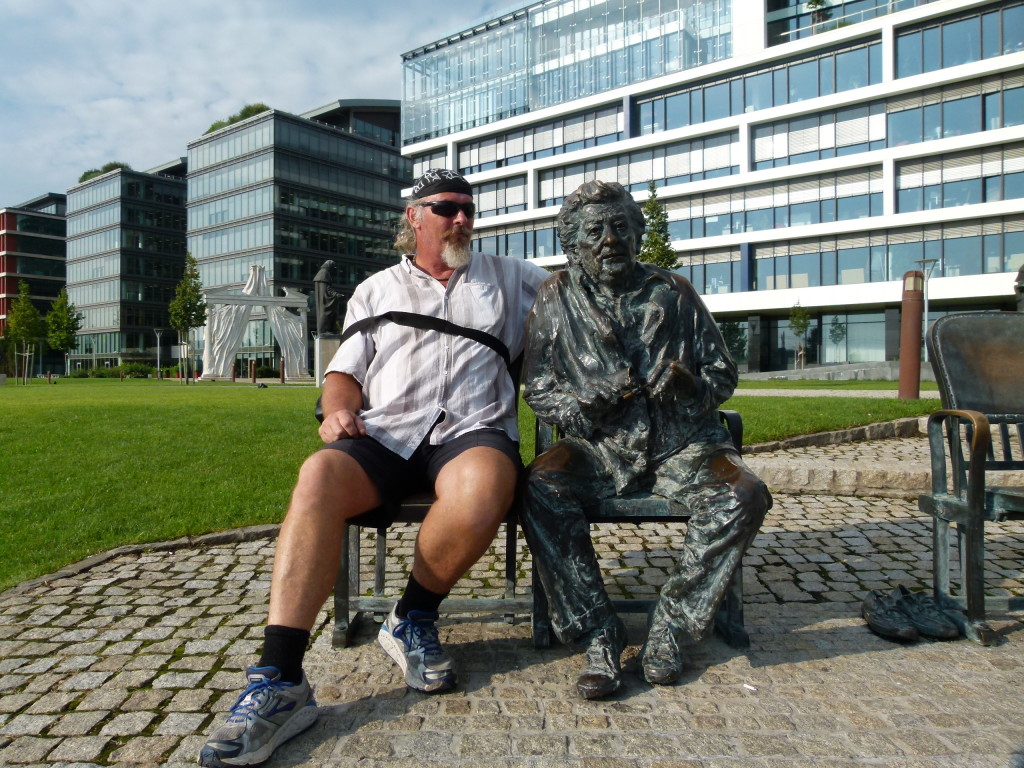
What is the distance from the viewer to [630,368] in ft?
9.26

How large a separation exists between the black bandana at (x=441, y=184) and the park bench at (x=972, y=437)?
2121mm

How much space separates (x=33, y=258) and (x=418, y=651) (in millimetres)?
91854

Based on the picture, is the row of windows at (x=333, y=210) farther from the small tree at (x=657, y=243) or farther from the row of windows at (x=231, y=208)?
the small tree at (x=657, y=243)

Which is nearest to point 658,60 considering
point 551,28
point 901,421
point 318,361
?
point 551,28

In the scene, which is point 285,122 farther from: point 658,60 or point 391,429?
point 391,429

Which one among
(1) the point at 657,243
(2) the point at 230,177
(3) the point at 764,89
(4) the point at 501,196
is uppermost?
(2) the point at 230,177

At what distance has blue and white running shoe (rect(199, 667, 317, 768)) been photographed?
2031mm

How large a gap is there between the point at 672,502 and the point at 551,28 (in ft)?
155

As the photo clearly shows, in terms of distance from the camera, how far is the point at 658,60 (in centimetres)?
4103

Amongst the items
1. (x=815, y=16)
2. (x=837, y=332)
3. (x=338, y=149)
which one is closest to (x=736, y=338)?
(x=837, y=332)

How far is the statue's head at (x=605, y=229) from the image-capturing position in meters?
2.86

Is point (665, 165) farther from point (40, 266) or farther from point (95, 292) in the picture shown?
point (40, 266)

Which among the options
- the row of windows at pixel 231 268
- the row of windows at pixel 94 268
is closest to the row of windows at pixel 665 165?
the row of windows at pixel 231 268

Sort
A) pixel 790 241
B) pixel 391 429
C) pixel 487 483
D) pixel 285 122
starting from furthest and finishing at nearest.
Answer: pixel 285 122 < pixel 790 241 < pixel 391 429 < pixel 487 483
